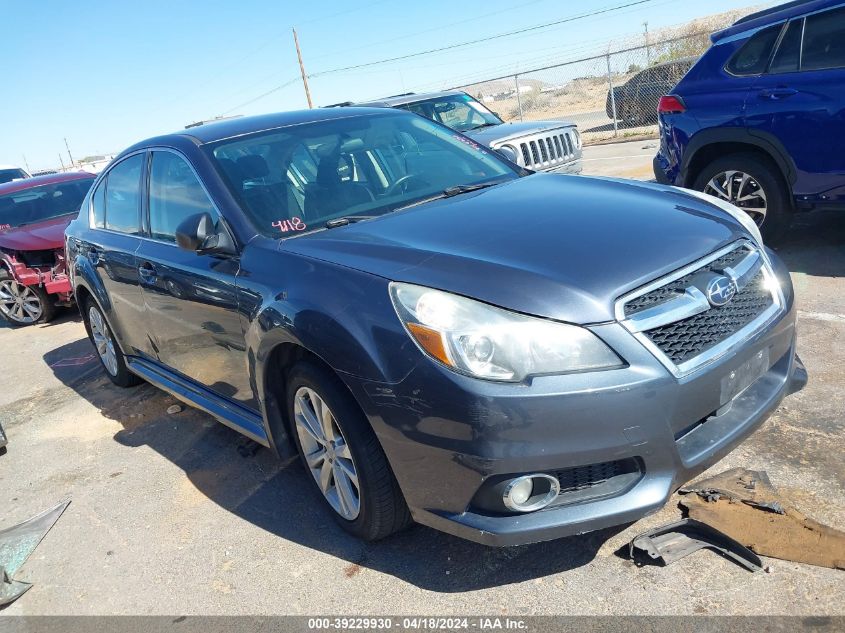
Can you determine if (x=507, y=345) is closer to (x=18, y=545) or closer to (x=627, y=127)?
(x=18, y=545)

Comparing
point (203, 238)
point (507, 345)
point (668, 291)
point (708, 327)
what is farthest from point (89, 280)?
point (708, 327)

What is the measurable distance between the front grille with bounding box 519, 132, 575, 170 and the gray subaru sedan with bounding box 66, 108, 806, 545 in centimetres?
478

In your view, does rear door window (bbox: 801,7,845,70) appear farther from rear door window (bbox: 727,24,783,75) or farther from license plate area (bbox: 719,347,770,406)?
license plate area (bbox: 719,347,770,406)

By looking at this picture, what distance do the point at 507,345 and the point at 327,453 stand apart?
1.12 m

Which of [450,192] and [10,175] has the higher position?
[10,175]

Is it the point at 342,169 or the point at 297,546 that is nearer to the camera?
the point at 297,546

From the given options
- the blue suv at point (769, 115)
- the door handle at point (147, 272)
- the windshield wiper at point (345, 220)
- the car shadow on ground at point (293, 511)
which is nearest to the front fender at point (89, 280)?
the car shadow on ground at point (293, 511)

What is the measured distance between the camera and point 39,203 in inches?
380

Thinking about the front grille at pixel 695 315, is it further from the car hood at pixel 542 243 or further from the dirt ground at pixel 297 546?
the dirt ground at pixel 297 546

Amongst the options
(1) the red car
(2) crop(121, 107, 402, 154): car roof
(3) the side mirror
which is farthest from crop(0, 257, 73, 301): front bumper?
(3) the side mirror

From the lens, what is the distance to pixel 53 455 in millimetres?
4758

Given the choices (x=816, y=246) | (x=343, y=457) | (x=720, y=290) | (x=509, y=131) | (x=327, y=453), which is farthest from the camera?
(x=509, y=131)

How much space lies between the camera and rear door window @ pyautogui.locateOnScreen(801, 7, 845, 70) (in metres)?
5.36

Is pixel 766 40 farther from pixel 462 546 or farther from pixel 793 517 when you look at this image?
pixel 462 546
